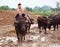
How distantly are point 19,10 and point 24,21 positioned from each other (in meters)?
0.72

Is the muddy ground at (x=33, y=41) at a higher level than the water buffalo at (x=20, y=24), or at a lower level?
lower

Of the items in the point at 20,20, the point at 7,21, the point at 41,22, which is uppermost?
the point at 20,20

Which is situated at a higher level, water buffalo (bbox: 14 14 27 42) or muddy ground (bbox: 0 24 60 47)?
water buffalo (bbox: 14 14 27 42)

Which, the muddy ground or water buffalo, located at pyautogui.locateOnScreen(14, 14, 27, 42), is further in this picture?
water buffalo, located at pyautogui.locateOnScreen(14, 14, 27, 42)

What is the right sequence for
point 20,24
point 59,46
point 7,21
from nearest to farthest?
A: point 59,46, point 20,24, point 7,21

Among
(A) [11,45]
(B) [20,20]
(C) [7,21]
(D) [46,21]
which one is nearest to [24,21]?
(B) [20,20]

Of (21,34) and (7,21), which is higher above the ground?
(21,34)

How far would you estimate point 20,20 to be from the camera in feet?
50.1

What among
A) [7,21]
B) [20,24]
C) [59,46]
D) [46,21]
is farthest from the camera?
[7,21]

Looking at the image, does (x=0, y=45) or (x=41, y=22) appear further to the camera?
(x=41, y=22)

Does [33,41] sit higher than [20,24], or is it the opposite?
[20,24]

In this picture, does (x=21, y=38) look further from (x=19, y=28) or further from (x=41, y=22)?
(x=41, y=22)

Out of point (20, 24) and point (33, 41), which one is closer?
point (20, 24)

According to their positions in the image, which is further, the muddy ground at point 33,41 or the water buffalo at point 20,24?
the water buffalo at point 20,24
